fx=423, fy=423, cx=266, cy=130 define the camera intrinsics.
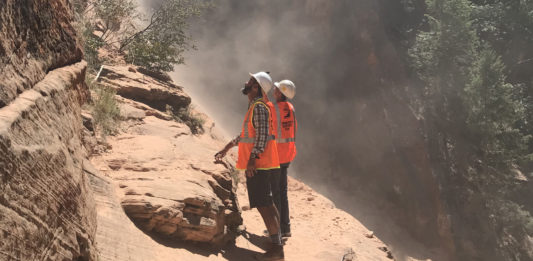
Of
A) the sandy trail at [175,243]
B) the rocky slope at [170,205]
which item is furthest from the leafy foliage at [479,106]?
the rocky slope at [170,205]

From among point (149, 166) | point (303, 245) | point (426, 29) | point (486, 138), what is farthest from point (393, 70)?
point (149, 166)

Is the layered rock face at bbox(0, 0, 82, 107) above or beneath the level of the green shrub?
beneath

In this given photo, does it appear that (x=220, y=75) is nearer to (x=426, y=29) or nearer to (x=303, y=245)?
(x=426, y=29)

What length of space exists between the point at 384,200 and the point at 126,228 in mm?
13654

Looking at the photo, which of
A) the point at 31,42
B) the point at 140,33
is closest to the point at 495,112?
the point at 140,33

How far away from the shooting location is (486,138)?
1481 centimetres

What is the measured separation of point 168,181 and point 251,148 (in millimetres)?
824

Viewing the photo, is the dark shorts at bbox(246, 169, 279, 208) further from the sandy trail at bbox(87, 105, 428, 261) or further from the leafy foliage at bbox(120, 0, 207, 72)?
the leafy foliage at bbox(120, 0, 207, 72)

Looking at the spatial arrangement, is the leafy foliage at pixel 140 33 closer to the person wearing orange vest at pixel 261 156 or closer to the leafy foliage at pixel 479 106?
the person wearing orange vest at pixel 261 156

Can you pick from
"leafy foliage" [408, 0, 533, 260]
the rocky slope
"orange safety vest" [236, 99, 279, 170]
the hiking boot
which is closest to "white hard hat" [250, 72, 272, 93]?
"orange safety vest" [236, 99, 279, 170]

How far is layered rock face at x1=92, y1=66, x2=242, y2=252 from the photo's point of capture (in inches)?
134

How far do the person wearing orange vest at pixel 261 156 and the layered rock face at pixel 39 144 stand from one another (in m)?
1.68

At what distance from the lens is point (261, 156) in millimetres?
3977

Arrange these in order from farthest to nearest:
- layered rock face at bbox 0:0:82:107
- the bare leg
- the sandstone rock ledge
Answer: the bare leg, layered rock face at bbox 0:0:82:107, the sandstone rock ledge
